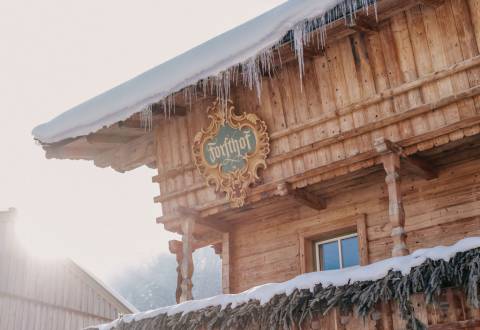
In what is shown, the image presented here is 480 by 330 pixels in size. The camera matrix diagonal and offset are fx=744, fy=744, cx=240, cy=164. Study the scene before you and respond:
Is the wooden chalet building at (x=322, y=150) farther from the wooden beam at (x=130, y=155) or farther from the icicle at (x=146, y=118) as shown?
the wooden beam at (x=130, y=155)

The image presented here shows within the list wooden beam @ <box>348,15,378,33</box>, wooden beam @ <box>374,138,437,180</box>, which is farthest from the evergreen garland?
wooden beam @ <box>348,15,378,33</box>

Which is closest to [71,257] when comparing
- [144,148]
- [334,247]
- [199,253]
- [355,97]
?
[144,148]

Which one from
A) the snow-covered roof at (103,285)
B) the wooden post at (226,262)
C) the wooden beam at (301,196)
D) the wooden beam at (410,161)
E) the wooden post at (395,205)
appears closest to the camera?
the wooden post at (395,205)

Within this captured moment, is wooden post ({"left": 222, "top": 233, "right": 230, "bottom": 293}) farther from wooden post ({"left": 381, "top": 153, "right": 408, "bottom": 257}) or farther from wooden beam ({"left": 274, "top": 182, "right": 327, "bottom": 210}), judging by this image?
wooden post ({"left": 381, "top": 153, "right": 408, "bottom": 257})

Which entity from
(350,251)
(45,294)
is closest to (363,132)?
(350,251)

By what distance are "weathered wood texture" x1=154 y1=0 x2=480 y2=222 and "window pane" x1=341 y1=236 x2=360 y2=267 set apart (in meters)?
1.41

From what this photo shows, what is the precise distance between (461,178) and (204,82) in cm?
381

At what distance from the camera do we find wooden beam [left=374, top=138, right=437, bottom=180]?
940 cm

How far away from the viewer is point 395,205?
9.27m

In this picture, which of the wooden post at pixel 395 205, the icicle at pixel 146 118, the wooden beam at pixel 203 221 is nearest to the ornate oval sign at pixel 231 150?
the wooden beam at pixel 203 221

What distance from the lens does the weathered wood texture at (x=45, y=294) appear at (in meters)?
20.9

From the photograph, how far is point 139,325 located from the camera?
10164 millimetres

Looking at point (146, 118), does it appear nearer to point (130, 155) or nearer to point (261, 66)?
point (130, 155)

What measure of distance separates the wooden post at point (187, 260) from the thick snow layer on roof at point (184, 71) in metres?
1.91
